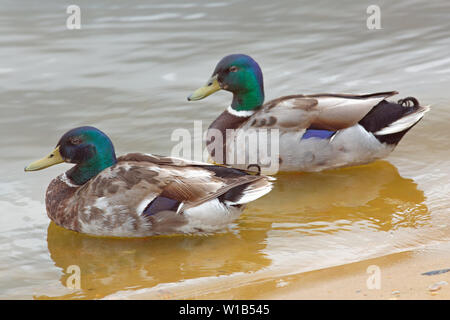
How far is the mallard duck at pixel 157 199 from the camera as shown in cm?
552

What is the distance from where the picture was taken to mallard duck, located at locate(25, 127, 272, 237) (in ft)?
18.1

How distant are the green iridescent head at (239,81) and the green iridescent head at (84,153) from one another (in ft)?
4.77

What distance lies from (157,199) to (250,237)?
73 centimetres

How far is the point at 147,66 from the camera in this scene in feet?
30.4

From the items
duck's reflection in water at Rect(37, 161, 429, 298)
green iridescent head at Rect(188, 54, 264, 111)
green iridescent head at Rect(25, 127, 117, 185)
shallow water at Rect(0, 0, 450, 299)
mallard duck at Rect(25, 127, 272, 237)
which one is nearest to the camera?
duck's reflection in water at Rect(37, 161, 429, 298)

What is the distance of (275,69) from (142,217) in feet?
13.1

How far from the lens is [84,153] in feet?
19.4

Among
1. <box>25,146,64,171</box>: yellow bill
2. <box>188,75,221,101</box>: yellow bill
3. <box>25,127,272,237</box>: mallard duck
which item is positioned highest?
<box>188,75,221,101</box>: yellow bill

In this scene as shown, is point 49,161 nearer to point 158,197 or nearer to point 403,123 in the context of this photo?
point 158,197

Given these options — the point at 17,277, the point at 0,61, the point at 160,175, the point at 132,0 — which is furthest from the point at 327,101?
the point at 132,0

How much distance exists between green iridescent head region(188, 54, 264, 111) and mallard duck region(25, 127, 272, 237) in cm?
159

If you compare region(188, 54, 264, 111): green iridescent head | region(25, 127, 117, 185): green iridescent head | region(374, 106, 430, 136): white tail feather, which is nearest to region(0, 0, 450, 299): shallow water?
region(374, 106, 430, 136): white tail feather

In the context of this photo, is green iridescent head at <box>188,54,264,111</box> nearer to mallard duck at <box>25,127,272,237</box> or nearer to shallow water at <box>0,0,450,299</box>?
shallow water at <box>0,0,450,299</box>

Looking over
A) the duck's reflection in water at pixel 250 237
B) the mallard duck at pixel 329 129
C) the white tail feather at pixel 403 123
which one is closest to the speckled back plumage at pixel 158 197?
the duck's reflection in water at pixel 250 237
